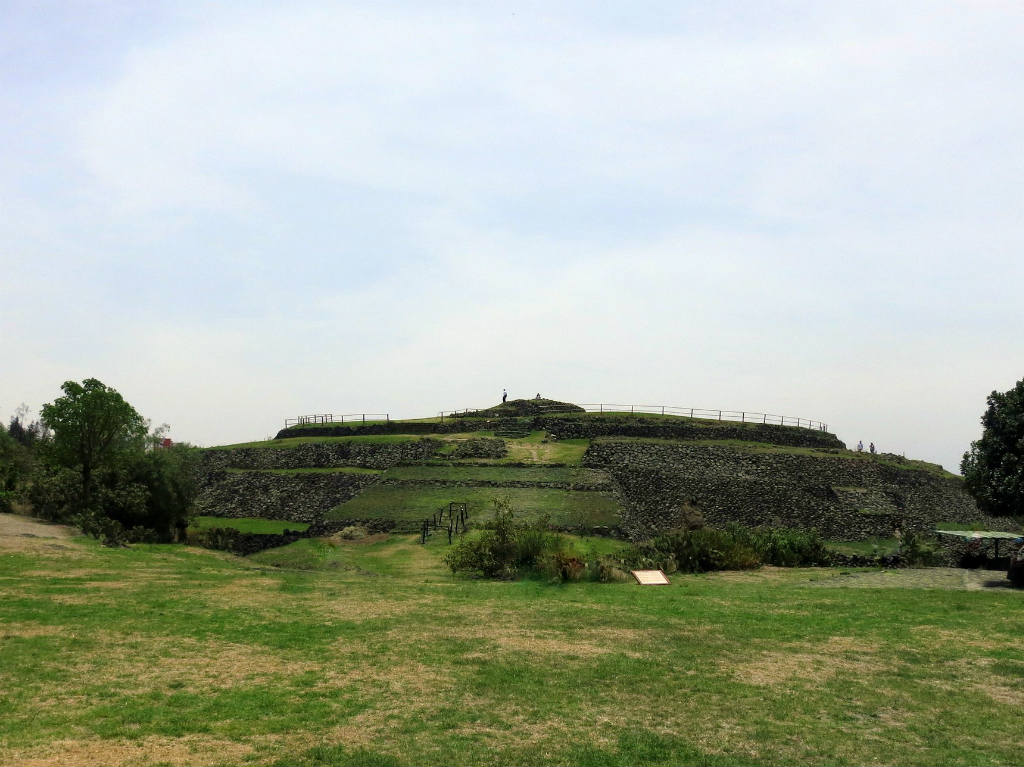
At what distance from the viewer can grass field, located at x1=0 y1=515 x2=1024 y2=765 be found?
9.47 metres

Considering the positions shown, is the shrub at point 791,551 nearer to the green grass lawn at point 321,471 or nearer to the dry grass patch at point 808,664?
the dry grass patch at point 808,664

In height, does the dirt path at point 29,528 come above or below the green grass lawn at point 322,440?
below

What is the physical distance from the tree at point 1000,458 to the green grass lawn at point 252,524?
29.6m

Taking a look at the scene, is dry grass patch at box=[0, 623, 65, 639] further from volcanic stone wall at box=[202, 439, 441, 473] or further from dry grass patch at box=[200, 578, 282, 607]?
volcanic stone wall at box=[202, 439, 441, 473]

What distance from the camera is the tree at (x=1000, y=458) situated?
2770 centimetres

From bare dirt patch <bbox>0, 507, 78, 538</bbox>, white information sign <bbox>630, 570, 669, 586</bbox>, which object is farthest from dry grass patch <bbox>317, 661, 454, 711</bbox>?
bare dirt patch <bbox>0, 507, 78, 538</bbox>

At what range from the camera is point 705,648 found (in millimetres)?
14750

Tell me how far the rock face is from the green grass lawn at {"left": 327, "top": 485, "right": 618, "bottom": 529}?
1.71 meters

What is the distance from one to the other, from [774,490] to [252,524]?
28.0 meters

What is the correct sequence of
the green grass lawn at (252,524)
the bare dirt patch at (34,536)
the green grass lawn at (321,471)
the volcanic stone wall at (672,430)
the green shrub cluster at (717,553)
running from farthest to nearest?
the volcanic stone wall at (672,430)
the green grass lawn at (321,471)
the green grass lawn at (252,524)
the green shrub cluster at (717,553)
the bare dirt patch at (34,536)

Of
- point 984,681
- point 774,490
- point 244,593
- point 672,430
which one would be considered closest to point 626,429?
point 672,430

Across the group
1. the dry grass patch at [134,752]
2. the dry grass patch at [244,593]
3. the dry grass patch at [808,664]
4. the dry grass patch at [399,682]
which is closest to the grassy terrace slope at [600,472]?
the dry grass patch at [244,593]

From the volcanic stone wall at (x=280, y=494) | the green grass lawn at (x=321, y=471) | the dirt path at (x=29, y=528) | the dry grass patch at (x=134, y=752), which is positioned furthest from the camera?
the green grass lawn at (x=321, y=471)

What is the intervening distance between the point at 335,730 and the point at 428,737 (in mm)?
1179
